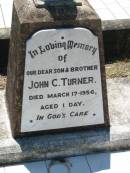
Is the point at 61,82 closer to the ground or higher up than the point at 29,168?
higher up

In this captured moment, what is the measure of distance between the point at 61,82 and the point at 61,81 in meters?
0.01

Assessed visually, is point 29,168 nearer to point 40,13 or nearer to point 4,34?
point 40,13

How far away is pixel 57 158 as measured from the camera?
4.82 m

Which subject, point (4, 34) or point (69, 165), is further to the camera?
point (4, 34)

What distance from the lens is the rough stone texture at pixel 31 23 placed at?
4.32 meters

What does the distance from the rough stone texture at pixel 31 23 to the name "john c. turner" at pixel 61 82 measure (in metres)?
0.12

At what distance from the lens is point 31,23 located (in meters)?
4.30

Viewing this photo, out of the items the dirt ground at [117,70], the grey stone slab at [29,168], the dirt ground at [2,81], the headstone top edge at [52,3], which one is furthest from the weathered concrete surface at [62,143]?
the headstone top edge at [52,3]

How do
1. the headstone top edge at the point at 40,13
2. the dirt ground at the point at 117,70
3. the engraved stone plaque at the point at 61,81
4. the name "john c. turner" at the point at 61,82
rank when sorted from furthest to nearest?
the dirt ground at the point at 117,70 < the name "john c. turner" at the point at 61,82 < the engraved stone plaque at the point at 61,81 < the headstone top edge at the point at 40,13

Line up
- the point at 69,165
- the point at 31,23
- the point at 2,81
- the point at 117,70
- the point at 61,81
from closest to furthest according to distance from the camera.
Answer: the point at 31,23, the point at 61,81, the point at 69,165, the point at 2,81, the point at 117,70

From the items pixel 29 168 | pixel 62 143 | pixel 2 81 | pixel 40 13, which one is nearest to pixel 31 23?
pixel 40 13

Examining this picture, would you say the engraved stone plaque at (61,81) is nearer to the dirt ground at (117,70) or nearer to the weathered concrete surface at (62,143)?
the weathered concrete surface at (62,143)

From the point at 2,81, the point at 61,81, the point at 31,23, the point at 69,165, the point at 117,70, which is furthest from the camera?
the point at 117,70

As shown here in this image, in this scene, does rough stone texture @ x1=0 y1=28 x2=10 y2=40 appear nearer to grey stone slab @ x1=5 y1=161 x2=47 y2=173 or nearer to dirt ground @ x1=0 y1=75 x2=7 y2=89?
dirt ground @ x1=0 y1=75 x2=7 y2=89
